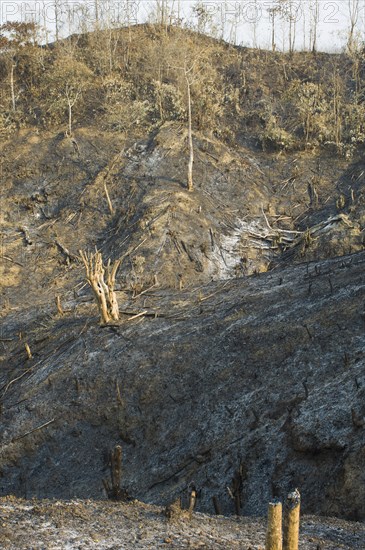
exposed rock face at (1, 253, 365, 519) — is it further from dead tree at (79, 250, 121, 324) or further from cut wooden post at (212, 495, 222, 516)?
dead tree at (79, 250, 121, 324)

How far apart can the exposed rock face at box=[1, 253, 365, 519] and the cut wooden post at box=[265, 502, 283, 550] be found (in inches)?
88.8

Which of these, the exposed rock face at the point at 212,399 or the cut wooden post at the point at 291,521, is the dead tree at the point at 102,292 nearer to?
the exposed rock face at the point at 212,399

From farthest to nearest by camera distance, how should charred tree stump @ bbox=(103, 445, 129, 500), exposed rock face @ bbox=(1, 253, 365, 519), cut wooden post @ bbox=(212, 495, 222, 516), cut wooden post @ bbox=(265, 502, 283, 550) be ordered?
exposed rock face @ bbox=(1, 253, 365, 519) < cut wooden post @ bbox=(212, 495, 222, 516) < charred tree stump @ bbox=(103, 445, 129, 500) < cut wooden post @ bbox=(265, 502, 283, 550)

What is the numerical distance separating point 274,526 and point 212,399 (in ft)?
17.9

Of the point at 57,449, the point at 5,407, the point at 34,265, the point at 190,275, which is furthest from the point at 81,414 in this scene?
the point at 34,265

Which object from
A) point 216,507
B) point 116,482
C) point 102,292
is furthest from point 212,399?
point 102,292

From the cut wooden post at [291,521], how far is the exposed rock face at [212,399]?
6.89ft

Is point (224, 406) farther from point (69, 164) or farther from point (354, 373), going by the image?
point (69, 164)

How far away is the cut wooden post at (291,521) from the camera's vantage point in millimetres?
5410

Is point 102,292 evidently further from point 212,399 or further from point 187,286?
point 212,399

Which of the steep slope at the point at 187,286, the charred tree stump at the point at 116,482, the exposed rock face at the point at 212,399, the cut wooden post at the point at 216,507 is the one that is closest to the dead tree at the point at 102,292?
the exposed rock face at the point at 212,399

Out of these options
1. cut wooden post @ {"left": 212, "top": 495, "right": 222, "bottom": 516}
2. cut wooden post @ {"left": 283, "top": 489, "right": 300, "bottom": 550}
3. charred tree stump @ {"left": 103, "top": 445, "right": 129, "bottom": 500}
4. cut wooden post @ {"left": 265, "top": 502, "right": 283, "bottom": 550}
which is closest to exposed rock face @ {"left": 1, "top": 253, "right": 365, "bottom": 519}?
cut wooden post @ {"left": 212, "top": 495, "right": 222, "bottom": 516}

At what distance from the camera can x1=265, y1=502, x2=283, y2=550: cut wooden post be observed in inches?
211

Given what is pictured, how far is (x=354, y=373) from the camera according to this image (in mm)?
9680
